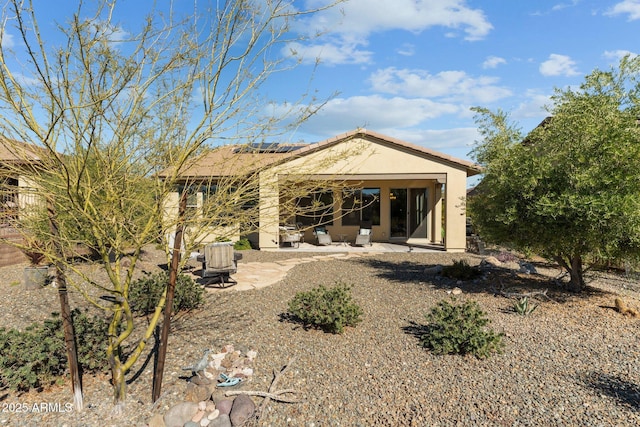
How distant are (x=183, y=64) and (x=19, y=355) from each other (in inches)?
135


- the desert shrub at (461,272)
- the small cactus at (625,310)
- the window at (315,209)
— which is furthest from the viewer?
the desert shrub at (461,272)

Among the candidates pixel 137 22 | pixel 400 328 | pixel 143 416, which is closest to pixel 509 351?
pixel 400 328

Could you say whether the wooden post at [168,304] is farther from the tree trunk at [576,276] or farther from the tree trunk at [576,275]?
the tree trunk at [576,276]

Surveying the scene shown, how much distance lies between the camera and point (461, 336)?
4.49 meters

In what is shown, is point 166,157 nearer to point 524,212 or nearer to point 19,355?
point 19,355

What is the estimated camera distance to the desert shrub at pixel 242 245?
14478 millimetres

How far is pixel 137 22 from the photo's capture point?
2881 millimetres

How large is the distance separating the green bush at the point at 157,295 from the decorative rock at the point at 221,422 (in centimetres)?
283

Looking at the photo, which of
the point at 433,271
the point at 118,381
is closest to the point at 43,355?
the point at 118,381

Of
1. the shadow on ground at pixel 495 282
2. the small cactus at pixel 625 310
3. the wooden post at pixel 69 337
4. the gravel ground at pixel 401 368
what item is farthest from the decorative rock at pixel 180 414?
the small cactus at pixel 625 310

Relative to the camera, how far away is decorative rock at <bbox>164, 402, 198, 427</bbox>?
10.6 feet

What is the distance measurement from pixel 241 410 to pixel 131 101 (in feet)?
9.69

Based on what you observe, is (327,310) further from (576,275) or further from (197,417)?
(576,275)

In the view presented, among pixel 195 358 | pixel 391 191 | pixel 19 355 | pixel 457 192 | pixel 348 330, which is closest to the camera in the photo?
pixel 19 355
